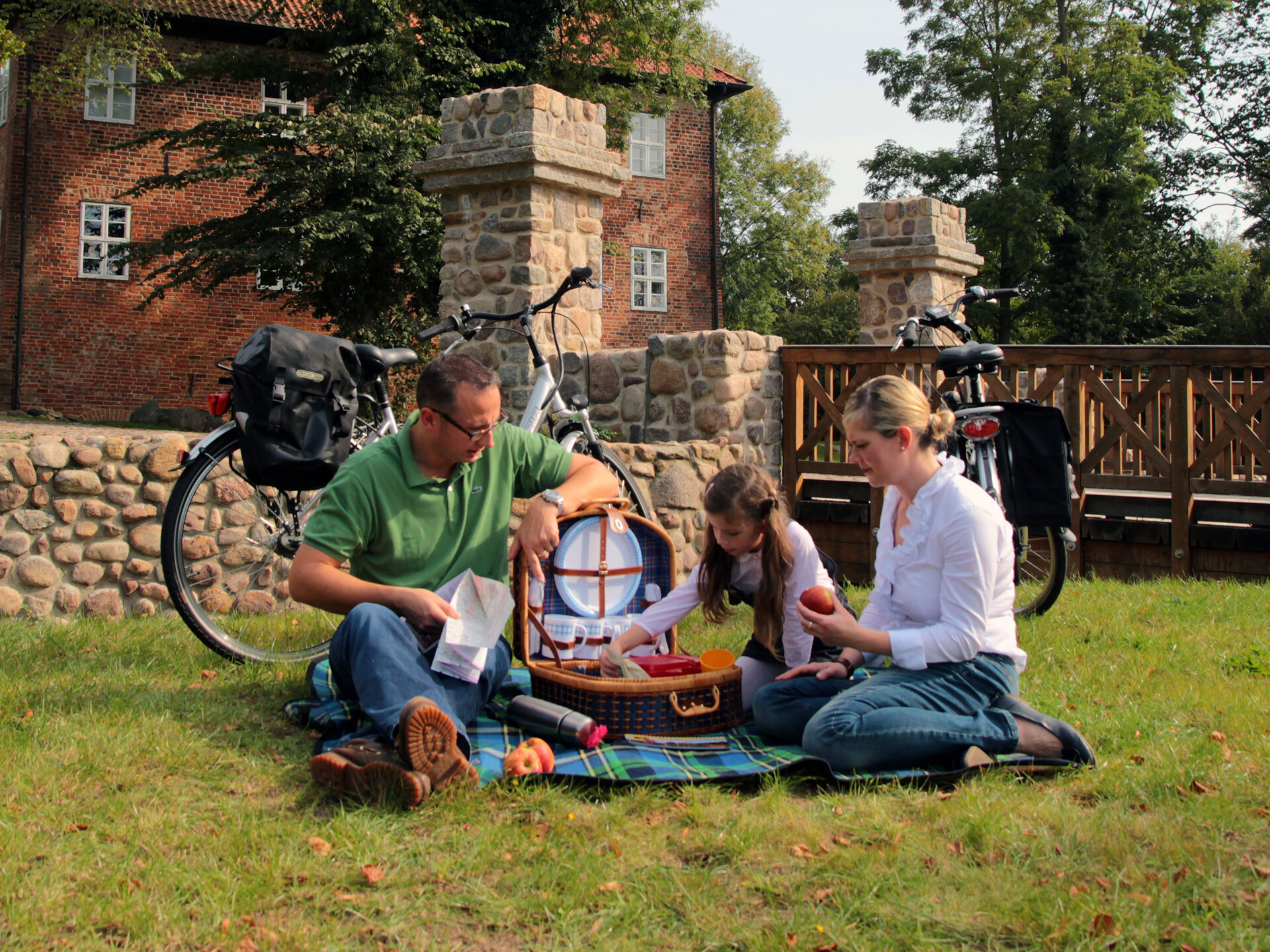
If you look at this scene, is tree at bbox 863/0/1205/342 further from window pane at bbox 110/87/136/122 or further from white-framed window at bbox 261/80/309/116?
window pane at bbox 110/87/136/122

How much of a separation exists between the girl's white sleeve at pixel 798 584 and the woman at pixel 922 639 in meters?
0.20

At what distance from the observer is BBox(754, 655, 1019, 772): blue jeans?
3.12 metres

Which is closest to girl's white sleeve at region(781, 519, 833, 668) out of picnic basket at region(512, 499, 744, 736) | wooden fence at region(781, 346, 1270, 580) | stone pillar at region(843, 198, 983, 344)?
picnic basket at region(512, 499, 744, 736)

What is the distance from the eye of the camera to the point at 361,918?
2277 millimetres

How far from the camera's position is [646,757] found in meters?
3.25

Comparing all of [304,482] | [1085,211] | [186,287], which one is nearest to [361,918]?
[304,482]

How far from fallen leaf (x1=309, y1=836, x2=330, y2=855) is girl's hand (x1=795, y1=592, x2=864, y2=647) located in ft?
4.78

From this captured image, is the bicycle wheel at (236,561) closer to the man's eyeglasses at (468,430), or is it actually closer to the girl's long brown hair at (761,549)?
the man's eyeglasses at (468,430)

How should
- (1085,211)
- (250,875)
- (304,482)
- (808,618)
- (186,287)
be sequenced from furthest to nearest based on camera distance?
(1085,211) → (186,287) → (304,482) → (808,618) → (250,875)

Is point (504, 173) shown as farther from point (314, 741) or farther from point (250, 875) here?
point (250, 875)

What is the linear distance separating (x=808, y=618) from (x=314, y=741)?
1.53 metres

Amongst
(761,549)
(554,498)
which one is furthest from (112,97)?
(761,549)

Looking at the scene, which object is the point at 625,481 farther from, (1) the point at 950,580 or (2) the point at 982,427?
(1) the point at 950,580

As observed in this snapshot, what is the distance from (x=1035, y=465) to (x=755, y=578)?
2034 mm
